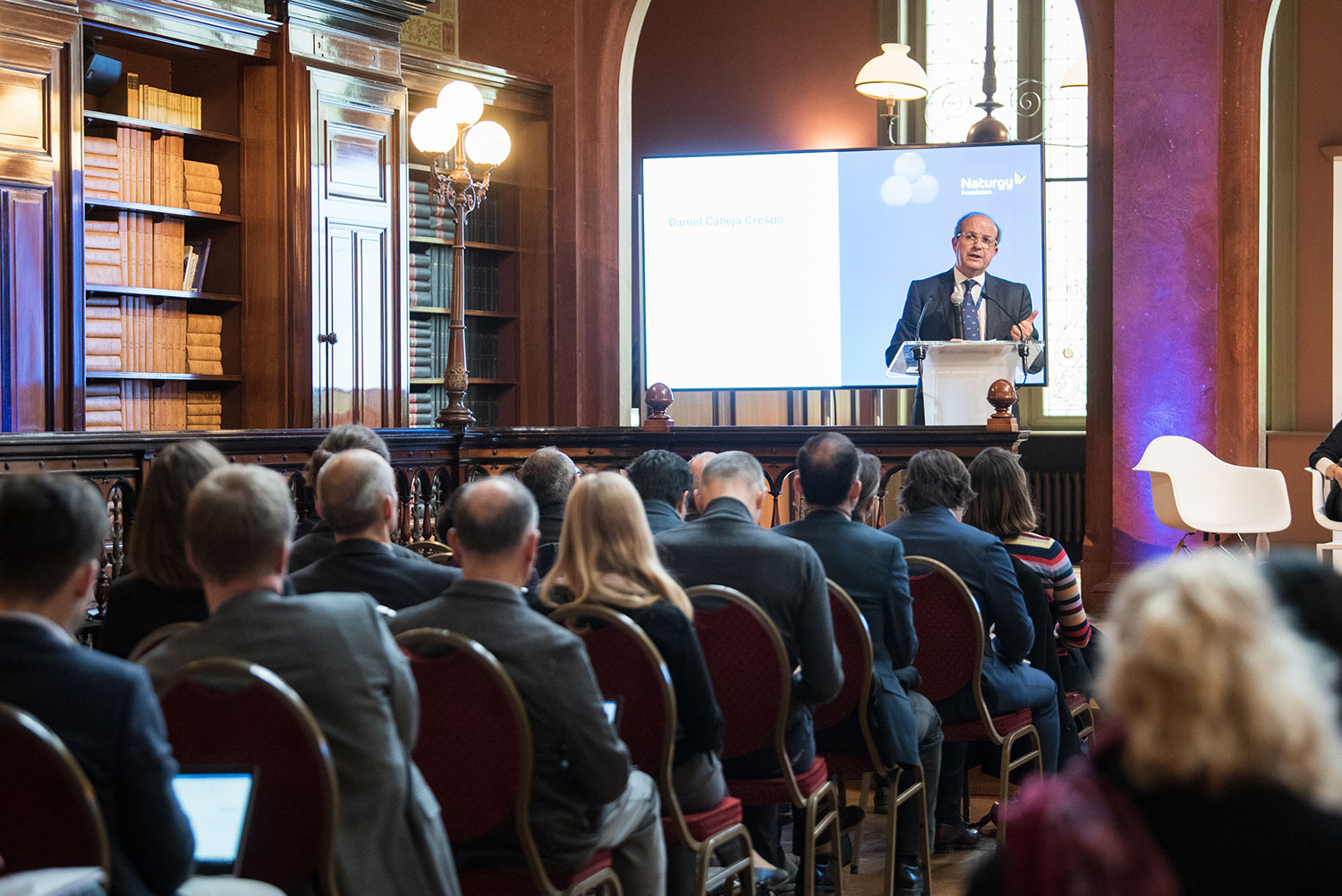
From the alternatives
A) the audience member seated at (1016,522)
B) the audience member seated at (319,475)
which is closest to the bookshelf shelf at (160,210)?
the audience member seated at (319,475)

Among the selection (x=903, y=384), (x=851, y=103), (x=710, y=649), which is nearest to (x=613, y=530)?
(x=710, y=649)

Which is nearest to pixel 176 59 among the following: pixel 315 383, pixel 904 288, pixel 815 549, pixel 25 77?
pixel 25 77

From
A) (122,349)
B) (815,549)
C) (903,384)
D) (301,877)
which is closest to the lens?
(301,877)

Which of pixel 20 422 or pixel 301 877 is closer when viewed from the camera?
pixel 301 877

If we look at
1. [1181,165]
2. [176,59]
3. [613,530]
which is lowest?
[613,530]

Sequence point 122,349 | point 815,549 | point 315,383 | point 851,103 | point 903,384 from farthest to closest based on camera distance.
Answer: point 851,103
point 903,384
point 315,383
point 122,349
point 815,549

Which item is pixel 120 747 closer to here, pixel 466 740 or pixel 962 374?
pixel 466 740

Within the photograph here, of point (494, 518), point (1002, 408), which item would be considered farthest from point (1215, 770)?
point (1002, 408)

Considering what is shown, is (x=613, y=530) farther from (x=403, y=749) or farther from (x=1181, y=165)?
(x=1181, y=165)

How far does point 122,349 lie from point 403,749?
489 cm

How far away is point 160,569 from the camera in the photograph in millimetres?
2490

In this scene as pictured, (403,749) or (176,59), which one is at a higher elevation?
(176,59)

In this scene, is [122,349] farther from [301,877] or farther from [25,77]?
[301,877]

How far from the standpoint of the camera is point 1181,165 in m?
7.09
